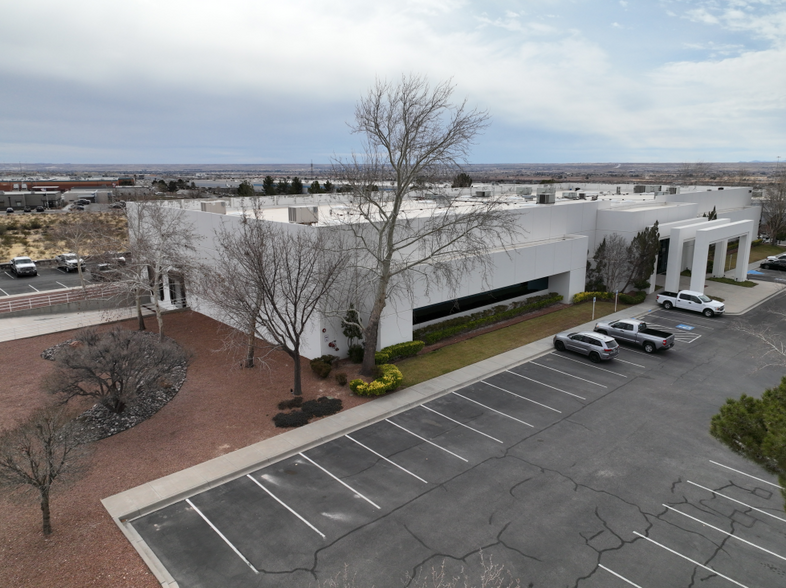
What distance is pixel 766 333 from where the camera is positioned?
2716 centimetres

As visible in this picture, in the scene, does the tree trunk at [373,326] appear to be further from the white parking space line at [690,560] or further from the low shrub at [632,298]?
the low shrub at [632,298]

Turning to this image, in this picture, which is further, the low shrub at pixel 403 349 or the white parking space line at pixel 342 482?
the low shrub at pixel 403 349

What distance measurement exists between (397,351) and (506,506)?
11089 millimetres

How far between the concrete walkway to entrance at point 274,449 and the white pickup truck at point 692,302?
11.6 metres

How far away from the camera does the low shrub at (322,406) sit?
18.5 metres

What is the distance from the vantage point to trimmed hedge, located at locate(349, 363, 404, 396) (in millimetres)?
19906

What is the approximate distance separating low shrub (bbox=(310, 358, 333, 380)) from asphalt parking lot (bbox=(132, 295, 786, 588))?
4354 millimetres

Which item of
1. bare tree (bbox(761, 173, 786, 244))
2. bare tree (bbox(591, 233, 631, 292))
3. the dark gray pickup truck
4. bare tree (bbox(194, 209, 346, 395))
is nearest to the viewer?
bare tree (bbox(194, 209, 346, 395))

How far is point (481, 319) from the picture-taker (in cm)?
2866

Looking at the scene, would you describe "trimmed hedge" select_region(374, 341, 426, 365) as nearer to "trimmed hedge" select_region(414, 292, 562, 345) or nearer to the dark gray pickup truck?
"trimmed hedge" select_region(414, 292, 562, 345)

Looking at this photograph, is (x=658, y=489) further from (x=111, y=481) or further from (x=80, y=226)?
(x=80, y=226)

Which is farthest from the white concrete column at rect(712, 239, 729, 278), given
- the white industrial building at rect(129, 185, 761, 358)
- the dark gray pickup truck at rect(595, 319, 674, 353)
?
the dark gray pickup truck at rect(595, 319, 674, 353)

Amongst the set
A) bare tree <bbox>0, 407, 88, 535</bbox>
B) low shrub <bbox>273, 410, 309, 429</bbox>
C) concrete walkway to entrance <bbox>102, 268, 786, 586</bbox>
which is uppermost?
bare tree <bbox>0, 407, 88, 535</bbox>

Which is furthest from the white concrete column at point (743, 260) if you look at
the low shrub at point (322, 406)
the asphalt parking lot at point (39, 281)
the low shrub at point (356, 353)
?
the asphalt parking lot at point (39, 281)
